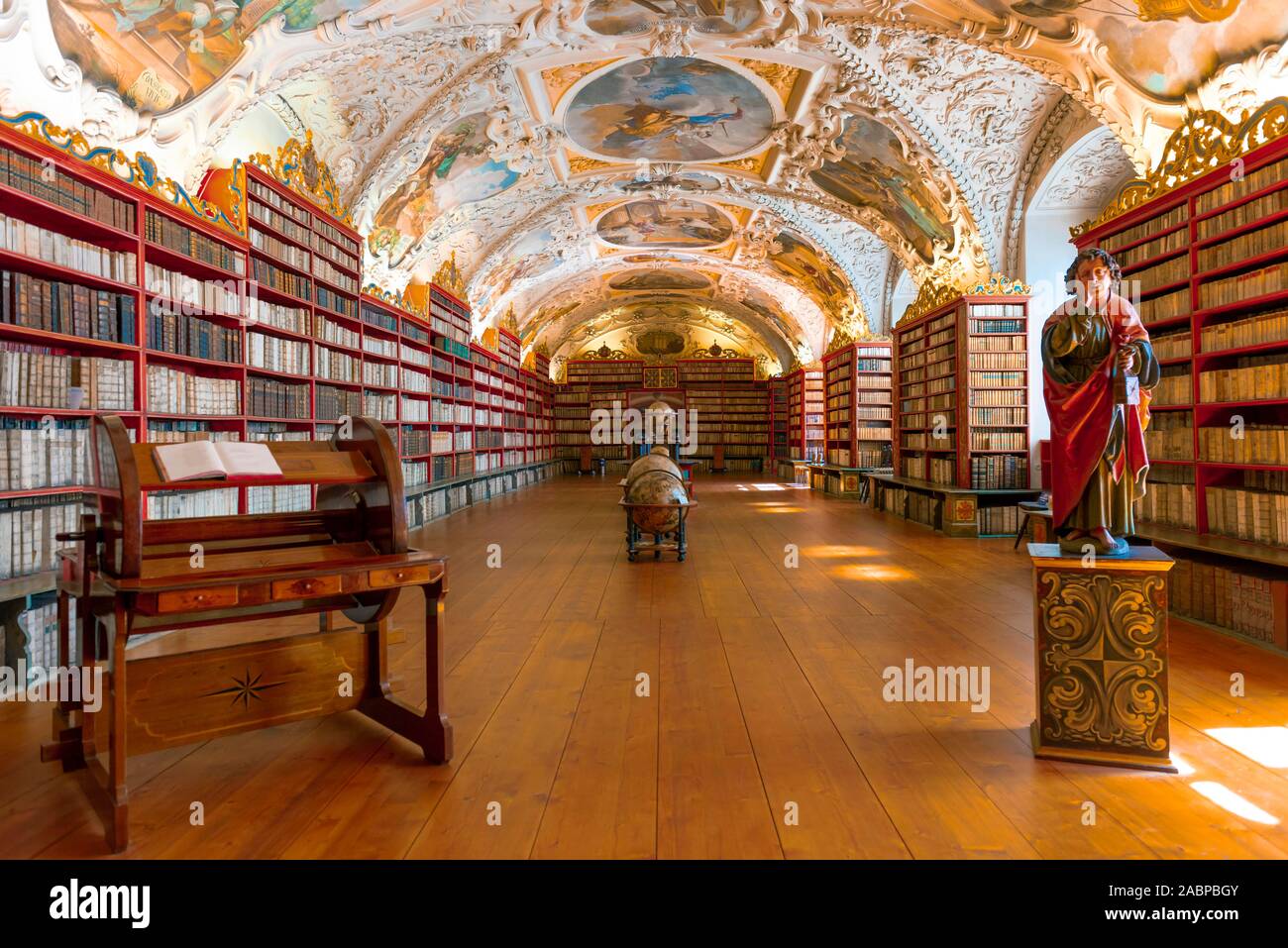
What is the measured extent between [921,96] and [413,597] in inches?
363

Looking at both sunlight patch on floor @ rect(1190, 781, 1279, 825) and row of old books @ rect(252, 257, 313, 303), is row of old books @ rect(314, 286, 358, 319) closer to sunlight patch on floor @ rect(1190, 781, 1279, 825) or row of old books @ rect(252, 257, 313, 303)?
row of old books @ rect(252, 257, 313, 303)

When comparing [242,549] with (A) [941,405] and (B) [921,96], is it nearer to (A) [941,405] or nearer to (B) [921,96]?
(B) [921,96]

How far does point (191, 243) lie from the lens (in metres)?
6.64

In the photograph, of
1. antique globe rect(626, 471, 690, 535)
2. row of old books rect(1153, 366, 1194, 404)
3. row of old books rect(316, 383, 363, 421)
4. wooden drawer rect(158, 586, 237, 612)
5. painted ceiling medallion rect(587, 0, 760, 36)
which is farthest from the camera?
row of old books rect(316, 383, 363, 421)

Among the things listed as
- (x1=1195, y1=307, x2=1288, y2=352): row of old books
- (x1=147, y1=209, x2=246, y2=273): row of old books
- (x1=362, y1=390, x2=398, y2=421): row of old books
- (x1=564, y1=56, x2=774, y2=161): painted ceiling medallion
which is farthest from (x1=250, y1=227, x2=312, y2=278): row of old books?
(x1=1195, y1=307, x2=1288, y2=352): row of old books

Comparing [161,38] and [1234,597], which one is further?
[161,38]

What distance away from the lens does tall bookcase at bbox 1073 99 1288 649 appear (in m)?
5.52

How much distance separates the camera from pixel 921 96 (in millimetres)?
10094

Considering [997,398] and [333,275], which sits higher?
[333,275]

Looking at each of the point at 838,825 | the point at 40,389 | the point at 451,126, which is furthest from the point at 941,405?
the point at 40,389

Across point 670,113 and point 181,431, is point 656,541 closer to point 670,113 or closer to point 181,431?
point 181,431

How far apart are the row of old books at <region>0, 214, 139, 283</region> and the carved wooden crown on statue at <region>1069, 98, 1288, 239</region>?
28.9ft

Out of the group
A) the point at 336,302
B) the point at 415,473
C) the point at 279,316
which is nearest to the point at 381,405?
the point at 415,473

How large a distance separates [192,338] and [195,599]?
4.90 meters
